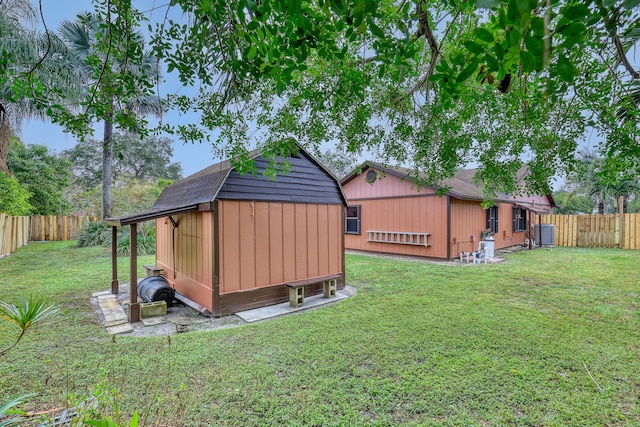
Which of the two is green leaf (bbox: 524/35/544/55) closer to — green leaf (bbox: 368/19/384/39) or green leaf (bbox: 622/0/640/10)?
green leaf (bbox: 622/0/640/10)

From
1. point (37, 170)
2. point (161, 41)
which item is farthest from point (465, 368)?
point (37, 170)

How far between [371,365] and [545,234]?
628 inches

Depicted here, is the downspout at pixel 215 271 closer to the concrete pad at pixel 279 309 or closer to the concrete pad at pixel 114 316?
the concrete pad at pixel 279 309

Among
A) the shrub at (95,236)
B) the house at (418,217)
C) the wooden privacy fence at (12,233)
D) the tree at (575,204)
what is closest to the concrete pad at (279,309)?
the house at (418,217)

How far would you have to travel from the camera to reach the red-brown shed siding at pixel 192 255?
5113 mm

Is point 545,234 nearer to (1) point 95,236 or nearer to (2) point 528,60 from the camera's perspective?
(2) point 528,60

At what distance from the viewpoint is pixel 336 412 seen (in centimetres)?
250

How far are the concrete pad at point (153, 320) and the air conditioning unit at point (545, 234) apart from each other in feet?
56.3

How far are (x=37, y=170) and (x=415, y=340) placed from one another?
69.0 feet

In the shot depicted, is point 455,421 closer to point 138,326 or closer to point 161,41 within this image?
point 161,41

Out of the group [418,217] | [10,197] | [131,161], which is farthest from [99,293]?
[131,161]

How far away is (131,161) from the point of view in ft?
80.6

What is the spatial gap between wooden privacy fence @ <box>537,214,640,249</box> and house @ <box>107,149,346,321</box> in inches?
542

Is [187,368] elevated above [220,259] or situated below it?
below
